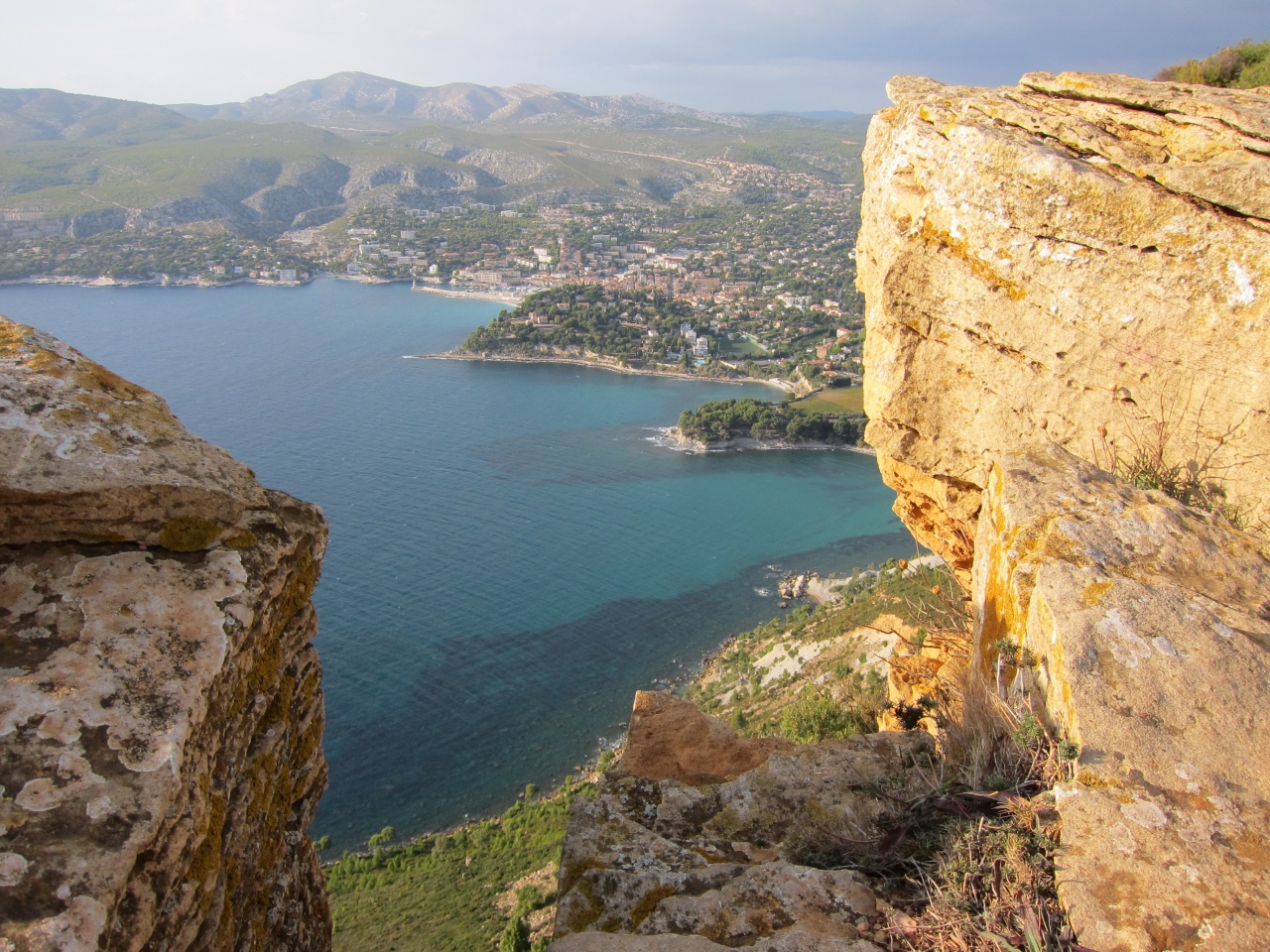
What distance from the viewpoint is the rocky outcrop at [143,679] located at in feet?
6.48

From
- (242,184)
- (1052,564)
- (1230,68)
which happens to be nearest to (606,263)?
(242,184)

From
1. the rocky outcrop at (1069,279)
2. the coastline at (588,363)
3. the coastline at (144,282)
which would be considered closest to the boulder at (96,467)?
the rocky outcrop at (1069,279)

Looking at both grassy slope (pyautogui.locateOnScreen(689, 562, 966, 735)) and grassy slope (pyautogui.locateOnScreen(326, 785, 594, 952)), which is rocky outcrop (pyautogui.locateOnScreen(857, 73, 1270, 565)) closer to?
grassy slope (pyautogui.locateOnScreen(689, 562, 966, 735))

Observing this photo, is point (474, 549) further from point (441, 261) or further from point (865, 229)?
point (441, 261)

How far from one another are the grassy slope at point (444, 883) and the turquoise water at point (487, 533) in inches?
97.9

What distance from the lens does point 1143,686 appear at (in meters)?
3.05

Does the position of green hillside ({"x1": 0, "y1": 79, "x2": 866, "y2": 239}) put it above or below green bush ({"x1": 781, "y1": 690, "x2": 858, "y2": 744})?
above

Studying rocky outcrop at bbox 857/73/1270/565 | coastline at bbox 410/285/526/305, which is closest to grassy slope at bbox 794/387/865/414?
coastline at bbox 410/285/526/305

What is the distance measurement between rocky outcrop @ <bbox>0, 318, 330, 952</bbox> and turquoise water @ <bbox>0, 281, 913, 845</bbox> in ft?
75.5

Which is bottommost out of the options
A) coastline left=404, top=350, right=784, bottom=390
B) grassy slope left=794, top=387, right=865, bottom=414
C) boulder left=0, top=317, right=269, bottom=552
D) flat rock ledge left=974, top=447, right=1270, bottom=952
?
grassy slope left=794, top=387, right=865, bottom=414

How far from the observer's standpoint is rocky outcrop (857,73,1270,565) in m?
5.14

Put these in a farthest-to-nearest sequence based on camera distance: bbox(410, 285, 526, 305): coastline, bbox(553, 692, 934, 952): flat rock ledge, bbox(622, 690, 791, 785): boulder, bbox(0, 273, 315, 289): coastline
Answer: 1. bbox(410, 285, 526, 305): coastline
2. bbox(0, 273, 315, 289): coastline
3. bbox(622, 690, 791, 785): boulder
4. bbox(553, 692, 934, 952): flat rock ledge

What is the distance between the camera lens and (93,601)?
97.4 inches

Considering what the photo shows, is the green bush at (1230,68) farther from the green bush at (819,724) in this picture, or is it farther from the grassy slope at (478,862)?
the green bush at (819,724)
